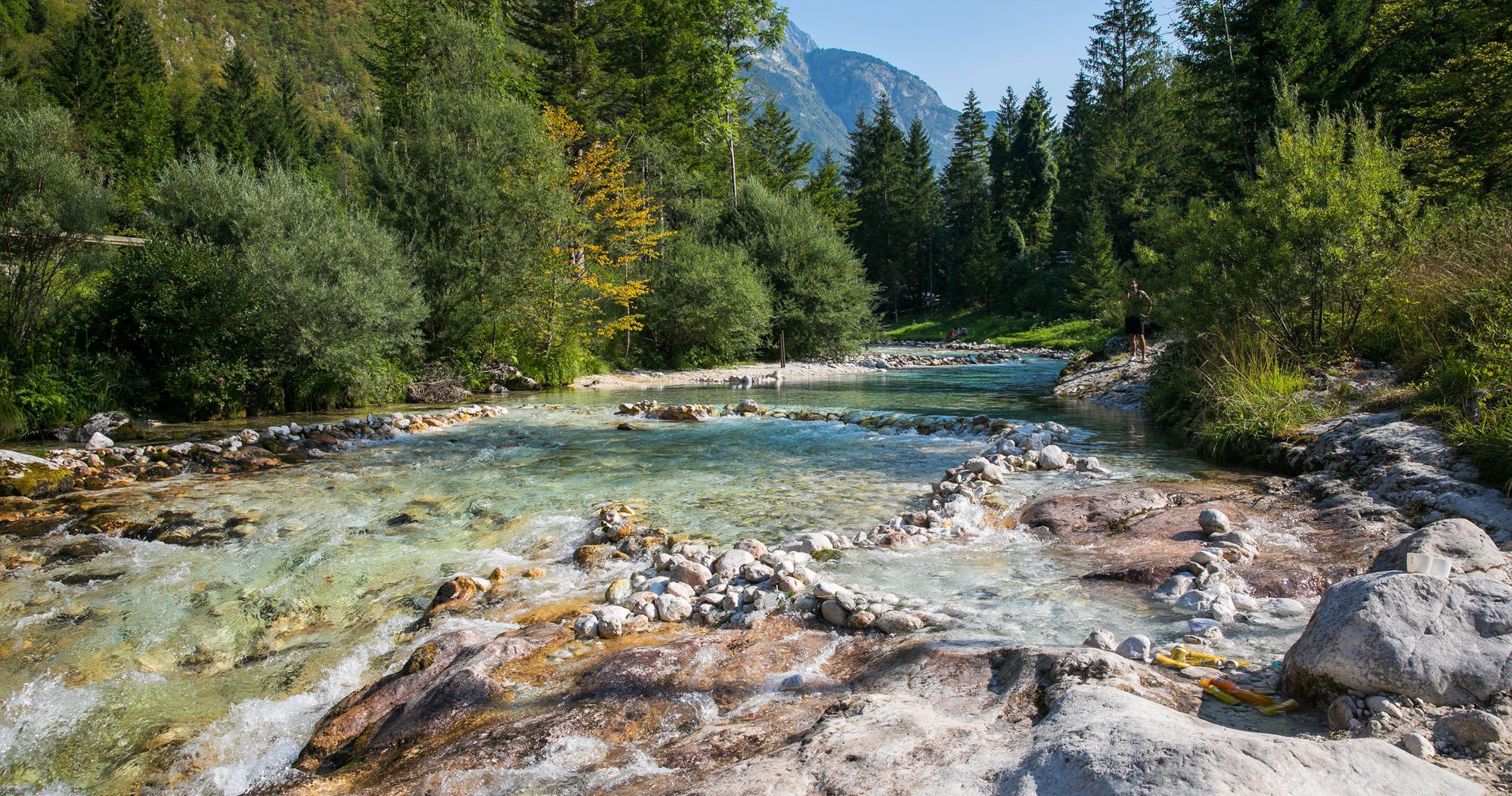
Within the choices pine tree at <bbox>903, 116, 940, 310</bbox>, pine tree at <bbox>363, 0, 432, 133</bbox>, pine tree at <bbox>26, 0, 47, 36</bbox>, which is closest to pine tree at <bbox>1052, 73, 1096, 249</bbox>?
pine tree at <bbox>903, 116, 940, 310</bbox>

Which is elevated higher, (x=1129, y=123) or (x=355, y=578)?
(x=1129, y=123)

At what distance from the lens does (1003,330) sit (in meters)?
47.3

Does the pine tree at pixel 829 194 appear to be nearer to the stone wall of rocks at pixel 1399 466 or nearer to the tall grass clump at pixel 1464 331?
the tall grass clump at pixel 1464 331

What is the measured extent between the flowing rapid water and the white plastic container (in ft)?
2.61

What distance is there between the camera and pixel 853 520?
720cm

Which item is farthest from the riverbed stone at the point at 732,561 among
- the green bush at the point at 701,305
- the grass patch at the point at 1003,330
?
the grass patch at the point at 1003,330

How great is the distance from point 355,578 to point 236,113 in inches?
2611

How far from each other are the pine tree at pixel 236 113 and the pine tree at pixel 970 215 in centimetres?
5173

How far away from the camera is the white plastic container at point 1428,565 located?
3180 mm

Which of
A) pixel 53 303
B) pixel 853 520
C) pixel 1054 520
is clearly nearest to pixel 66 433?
pixel 53 303

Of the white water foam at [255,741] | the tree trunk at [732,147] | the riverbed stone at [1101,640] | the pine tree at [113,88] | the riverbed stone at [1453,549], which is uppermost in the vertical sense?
the pine tree at [113,88]

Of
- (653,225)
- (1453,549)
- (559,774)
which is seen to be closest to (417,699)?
(559,774)

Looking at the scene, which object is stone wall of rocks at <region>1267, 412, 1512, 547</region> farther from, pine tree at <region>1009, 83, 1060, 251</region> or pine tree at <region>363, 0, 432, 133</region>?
pine tree at <region>1009, 83, 1060, 251</region>

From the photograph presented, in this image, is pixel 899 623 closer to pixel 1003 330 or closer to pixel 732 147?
pixel 732 147
